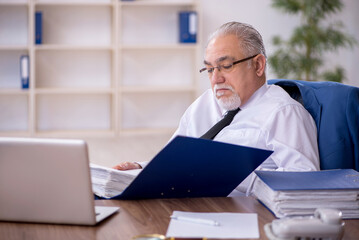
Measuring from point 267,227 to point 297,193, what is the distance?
7.6 inches

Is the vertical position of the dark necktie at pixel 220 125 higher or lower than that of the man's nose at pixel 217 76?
lower

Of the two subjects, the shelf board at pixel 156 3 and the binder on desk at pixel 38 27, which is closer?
the binder on desk at pixel 38 27

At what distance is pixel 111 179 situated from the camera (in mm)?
1515

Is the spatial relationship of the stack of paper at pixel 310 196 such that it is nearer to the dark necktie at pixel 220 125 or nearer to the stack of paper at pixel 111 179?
the stack of paper at pixel 111 179

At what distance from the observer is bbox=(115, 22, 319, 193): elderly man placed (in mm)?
1840

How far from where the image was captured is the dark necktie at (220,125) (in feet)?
6.77

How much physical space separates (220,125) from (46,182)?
991mm

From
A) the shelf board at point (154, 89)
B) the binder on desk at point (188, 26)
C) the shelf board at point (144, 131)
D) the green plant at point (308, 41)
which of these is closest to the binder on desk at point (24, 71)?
the shelf board at point (154, 89)

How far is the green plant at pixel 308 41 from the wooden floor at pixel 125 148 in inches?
55.9

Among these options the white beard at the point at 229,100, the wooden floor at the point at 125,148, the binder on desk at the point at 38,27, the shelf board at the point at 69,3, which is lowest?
the wooden floor at the point at 125,148

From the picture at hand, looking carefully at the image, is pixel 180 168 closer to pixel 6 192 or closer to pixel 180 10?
pixel 6 192

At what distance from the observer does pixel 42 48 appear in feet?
17.5

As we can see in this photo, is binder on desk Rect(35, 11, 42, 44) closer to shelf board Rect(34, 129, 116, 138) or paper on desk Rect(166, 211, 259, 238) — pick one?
shelf board Rect(34, 129, 116, 138)

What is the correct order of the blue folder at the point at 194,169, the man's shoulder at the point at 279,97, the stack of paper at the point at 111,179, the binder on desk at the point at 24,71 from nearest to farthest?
1. the blue folder at the point at 194,169
2. the stack of paper at the point at 111,179
3. the man's shoulder at the point at 279,97
4. the binder on desk at the point at 24,71
